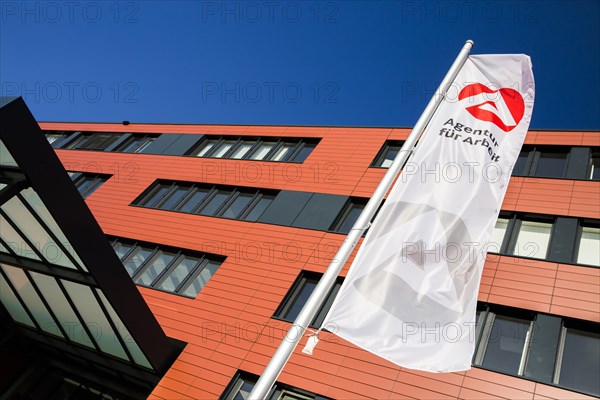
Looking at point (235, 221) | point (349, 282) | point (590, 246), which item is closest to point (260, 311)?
point (235, 221)

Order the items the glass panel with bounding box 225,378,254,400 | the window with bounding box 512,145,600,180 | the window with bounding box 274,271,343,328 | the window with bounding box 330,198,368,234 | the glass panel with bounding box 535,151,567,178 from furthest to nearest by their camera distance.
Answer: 1. the window with bounding box 330,198,368,234
2. the glass panel with bounding box 535,151,567,178
3. the window with bounding box 512,145,600,180
4. the window with bounding box 274,271,343,328
5. the glass panel with bounding box 225,378,254,400

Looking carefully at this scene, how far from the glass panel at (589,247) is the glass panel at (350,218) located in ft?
23.0

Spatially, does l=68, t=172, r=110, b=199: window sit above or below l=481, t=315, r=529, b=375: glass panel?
above

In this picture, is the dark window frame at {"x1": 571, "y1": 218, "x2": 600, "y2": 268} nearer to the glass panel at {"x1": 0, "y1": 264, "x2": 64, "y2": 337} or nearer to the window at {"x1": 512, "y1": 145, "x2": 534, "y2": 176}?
the window at {"x1": 512, "y1": 145, "x2": 534, "y2": 176}

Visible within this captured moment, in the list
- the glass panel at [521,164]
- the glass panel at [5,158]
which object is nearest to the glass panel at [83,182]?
the glass panel at [5,158]

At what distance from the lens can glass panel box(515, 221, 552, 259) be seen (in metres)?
14.7

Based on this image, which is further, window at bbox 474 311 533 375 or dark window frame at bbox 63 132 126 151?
dark window frame at bbox 63 132 126 151

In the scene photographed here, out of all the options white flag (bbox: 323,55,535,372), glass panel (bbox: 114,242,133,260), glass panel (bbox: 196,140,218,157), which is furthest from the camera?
glass panel (bbox: 196,140,218,157)

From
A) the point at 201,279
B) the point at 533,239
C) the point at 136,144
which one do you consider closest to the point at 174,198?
the point at 201,279

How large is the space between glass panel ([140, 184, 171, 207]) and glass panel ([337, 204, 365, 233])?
9206mm

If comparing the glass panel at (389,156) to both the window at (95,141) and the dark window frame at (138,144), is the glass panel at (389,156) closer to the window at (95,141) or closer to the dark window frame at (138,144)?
the dark window frame at (138,144)

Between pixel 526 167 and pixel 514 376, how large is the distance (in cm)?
894

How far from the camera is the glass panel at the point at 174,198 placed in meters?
21.8

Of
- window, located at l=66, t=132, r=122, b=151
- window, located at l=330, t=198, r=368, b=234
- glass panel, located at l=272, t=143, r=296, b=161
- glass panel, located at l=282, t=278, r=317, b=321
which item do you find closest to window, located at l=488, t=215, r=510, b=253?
window, located at l=330, t=198, r=368, b=234
